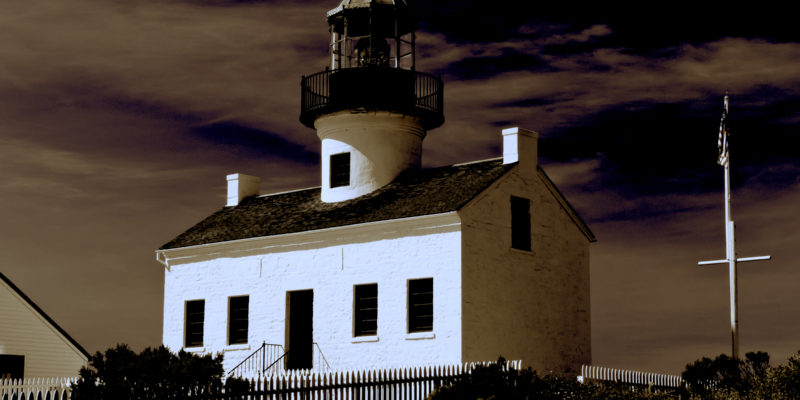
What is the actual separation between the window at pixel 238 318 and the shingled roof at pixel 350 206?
6.68 feet

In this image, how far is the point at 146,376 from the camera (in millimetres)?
16625

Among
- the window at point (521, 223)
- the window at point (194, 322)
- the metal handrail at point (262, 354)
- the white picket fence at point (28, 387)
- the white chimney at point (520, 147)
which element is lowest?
the white picket fence at point (28, 387)

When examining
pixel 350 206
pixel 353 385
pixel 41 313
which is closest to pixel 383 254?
pixel 350 206

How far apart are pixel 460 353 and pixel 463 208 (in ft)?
12.3

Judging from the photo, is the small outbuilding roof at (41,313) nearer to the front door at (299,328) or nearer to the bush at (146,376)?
the front door at (299,328)

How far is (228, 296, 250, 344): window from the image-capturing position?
31.1 metres

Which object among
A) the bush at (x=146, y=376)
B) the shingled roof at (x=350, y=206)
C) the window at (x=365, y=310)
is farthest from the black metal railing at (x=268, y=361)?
A: the bush at (x=146, y=376)

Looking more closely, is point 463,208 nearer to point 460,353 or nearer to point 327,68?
point 460,353

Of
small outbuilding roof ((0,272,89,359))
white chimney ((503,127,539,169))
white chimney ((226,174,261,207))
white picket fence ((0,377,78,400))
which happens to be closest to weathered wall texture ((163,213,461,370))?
small outbuilding roof ((0,272,89,359))

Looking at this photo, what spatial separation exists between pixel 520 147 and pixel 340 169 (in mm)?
6861

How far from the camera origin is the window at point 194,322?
106ft

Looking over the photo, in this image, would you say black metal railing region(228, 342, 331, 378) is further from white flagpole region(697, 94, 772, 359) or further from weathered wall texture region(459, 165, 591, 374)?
white flagpole region(697, 94, 772, 359)

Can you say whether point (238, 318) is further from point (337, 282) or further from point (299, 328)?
point (337, 282)

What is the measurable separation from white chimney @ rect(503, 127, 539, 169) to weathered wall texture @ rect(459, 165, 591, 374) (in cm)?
33
